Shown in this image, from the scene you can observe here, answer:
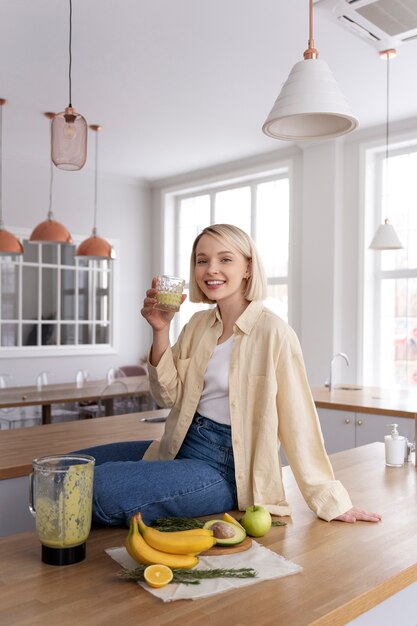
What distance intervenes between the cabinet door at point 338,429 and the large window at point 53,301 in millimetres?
3845

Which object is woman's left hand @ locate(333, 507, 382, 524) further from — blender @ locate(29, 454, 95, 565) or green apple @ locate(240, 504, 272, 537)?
blender @ locate(29, 454, 95, 565)

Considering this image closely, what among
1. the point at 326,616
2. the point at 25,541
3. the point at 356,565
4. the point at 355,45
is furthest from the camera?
the point at 355,45

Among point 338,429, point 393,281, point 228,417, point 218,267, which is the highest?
point 393,281

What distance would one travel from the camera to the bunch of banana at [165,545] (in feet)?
4.08

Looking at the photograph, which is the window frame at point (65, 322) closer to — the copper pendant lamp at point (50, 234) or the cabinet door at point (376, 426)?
the copper pendant lamp at point (50, 234)

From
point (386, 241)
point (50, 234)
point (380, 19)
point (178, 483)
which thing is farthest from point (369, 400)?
point (178, 483)

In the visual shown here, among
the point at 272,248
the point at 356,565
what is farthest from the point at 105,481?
the point at 272,248

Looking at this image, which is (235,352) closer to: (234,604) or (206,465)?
(206,465)

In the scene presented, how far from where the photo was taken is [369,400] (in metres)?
4.12

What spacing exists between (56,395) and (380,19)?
3.46 m

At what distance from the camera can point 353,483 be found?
197 cm

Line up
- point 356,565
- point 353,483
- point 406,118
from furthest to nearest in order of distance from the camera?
point 406,118, point 353,483, point 356,565

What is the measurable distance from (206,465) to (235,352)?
1.04ft

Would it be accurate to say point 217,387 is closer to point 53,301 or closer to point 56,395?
point 56,395
